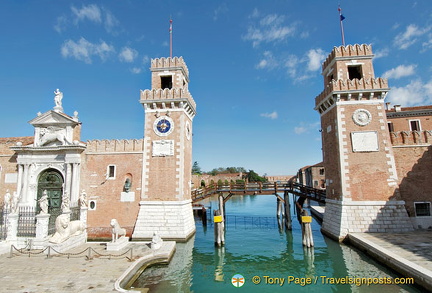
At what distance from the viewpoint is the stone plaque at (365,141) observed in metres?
17.7

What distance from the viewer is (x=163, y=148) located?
20.2 meters

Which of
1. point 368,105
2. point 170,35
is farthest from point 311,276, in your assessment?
point 170,35

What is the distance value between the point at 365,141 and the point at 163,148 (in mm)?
15060

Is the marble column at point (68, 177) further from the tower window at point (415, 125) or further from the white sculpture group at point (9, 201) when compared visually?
the tower window at point (415, 125)

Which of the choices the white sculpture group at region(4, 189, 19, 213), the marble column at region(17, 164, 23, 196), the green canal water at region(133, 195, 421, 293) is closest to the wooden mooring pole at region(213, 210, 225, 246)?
the green canal water at region(133, 195, 421, 293)

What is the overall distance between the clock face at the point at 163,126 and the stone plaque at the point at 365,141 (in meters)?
13.8

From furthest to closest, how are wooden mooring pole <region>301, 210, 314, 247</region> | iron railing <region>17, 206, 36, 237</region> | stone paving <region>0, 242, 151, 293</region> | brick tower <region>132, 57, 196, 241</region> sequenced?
brick tower <region>132, 57, 196, 241</region> < wooden mooring pole <region>301, 210, 314, 247</region> < iron railing <region>17, 206, 36, 237</region> < stone paving <region>0, 242, 151, 293</region>

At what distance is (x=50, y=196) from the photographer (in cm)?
2041

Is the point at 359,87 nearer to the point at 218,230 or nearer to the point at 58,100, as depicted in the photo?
the point at 218,230

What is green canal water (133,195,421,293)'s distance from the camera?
1103cm

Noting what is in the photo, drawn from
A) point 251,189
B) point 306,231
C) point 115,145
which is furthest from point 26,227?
point 251,189

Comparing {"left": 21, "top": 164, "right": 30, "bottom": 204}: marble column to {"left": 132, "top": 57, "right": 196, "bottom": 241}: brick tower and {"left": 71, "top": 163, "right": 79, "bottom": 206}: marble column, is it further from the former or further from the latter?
{"left": 132, "top": 57, "right": 196, "bottom": 241}: brick tower

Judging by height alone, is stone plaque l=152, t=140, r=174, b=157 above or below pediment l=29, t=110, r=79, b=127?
below

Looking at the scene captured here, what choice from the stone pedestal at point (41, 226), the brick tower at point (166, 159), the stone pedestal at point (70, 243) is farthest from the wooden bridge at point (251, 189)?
the stone pedestal at point (41, 226)
